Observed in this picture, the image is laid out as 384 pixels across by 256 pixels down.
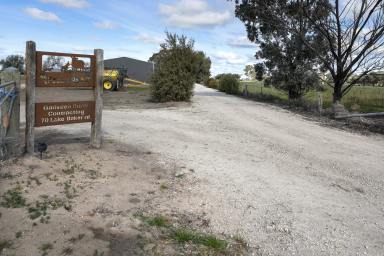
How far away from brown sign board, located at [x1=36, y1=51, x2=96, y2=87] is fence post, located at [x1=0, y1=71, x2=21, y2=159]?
0.38 meters

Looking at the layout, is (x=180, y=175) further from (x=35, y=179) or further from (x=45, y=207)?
(x=45, y=207)

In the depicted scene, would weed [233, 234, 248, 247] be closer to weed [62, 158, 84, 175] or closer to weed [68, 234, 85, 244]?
weed [68, 234, 85, 244]

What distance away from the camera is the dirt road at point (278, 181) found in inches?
191

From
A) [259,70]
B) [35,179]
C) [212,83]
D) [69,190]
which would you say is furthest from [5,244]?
[212,83]

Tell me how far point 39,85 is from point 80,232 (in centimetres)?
359

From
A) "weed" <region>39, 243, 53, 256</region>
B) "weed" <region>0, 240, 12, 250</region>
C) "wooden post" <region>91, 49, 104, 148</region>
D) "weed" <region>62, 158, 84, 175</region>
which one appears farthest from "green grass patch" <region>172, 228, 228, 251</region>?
"wooden post" <region>91, 49, 104, 148</region>

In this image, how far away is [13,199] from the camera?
5152 millimetres

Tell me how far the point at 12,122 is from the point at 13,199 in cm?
230

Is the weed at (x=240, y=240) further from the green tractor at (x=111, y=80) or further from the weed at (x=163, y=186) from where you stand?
the green tractor at (x=111, y=80)

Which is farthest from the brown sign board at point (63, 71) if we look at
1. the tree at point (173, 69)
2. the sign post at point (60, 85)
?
the tree at point (173, 69)

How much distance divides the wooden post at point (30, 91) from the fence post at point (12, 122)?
16 cm

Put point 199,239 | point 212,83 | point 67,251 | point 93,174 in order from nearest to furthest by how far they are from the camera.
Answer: point 67,251, point 199,239, point 93,174, point 212,83

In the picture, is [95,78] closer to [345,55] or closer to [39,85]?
[39,85]

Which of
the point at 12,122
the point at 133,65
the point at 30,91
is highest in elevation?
the point at 133,65
